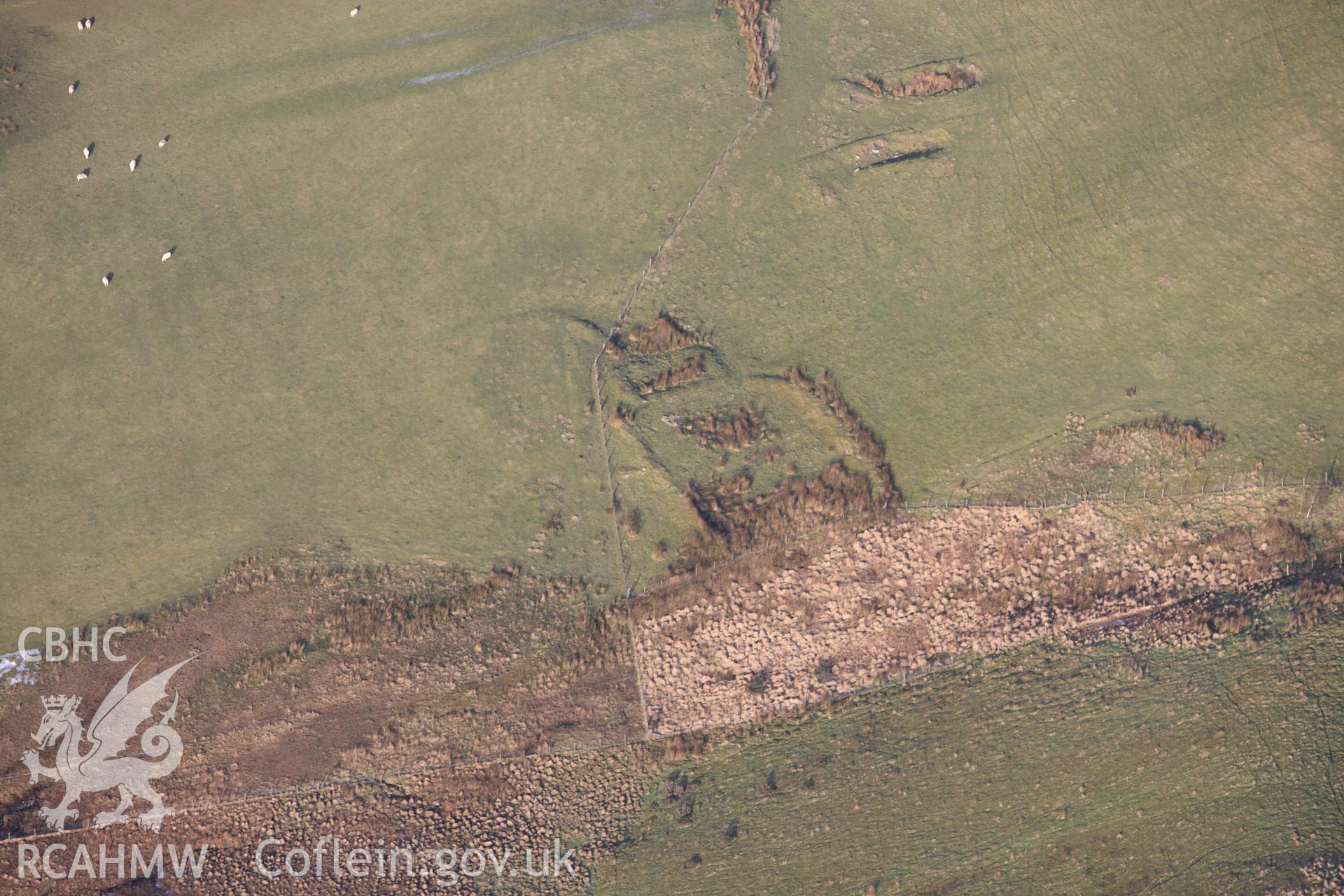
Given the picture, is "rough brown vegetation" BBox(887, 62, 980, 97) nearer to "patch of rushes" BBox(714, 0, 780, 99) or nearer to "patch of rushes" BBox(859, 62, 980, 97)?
"patch of rushes" BBox(859, 62, 980, 97)

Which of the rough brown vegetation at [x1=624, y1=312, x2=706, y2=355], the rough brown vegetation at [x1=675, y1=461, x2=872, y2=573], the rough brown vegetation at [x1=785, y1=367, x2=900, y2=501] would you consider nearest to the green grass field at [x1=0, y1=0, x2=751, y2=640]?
the rough brown vegetation at [x1=624, y1=312, x2=706, y2=355]

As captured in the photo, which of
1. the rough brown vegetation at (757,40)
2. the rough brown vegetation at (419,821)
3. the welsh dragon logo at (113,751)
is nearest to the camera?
the rough brown vegetation at (419,821)

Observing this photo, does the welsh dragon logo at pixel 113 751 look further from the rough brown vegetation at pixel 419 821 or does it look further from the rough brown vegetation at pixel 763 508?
the rough brown vegetation at pixel 763 508

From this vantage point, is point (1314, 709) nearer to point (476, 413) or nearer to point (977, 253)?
point (977, 253)

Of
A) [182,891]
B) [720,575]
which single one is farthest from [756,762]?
[182,891]

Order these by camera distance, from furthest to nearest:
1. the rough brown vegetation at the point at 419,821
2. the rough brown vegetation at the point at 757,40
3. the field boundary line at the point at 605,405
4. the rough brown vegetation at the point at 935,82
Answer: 1. the rough brown vegetation at the point at 757,40
2. the rough brown vegetation at the point at 935,82
3. the field boundary line at the point at 605,405
4. the rough brown vegetation at the point at 419,821

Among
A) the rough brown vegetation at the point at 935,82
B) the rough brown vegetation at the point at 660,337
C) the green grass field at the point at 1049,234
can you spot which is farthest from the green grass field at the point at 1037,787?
the rough brown vegetation at the point at 935,82

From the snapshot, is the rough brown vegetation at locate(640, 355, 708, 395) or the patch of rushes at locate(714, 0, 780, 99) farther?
the patch of rushes at locate(714, 0, 780, 99)
